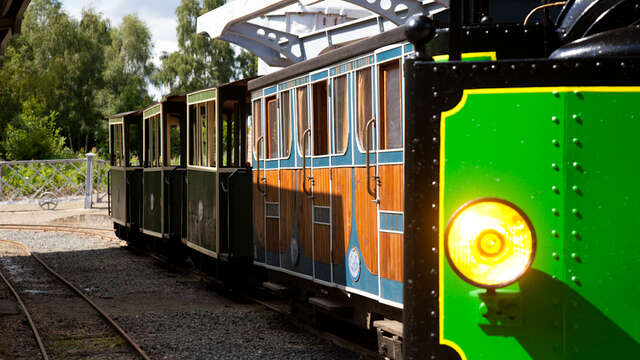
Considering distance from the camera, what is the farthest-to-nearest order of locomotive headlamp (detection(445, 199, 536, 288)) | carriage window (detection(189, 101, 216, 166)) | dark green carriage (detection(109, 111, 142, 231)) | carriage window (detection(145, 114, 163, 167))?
dark green carriage (detection(109, 111, 142, 231)) < carriage window (detection(145, 114, 163, 167)) < carriage window (detection(189, 101, 216, 166)) < locomotive headlamp (detection(445, 199, 536, 288))

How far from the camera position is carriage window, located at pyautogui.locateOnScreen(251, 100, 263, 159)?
10.2m

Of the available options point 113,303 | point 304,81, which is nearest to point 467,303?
point 304,81

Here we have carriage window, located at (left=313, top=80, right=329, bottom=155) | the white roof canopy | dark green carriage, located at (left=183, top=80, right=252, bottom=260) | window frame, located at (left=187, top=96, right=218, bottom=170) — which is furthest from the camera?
the white roof canopy

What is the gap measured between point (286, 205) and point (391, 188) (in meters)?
2.74

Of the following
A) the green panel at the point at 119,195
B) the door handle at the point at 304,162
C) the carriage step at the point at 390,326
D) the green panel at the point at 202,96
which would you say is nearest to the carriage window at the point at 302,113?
the door handle at the point at 304,162

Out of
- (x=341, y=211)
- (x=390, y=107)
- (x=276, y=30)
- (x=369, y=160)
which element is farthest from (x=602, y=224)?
(x=276, y=30)

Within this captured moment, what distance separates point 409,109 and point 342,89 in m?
4.95

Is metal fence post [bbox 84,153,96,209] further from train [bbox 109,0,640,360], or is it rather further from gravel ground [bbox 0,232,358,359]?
train [bbox 109,0,640,360]

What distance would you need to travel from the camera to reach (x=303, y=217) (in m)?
8.66

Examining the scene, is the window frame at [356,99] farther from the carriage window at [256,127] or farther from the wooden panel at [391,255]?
the carriage window at [256,127]

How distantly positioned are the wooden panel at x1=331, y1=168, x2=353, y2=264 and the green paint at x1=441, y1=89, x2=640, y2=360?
190 inches

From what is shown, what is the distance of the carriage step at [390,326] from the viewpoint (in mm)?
6324

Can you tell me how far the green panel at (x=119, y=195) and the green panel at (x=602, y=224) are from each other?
17.0m

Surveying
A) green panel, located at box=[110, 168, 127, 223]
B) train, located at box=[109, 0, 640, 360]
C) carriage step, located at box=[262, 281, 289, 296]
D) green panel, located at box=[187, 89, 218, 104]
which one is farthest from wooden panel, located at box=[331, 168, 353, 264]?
green panel, located at box=[110, 168, 127, 223]
